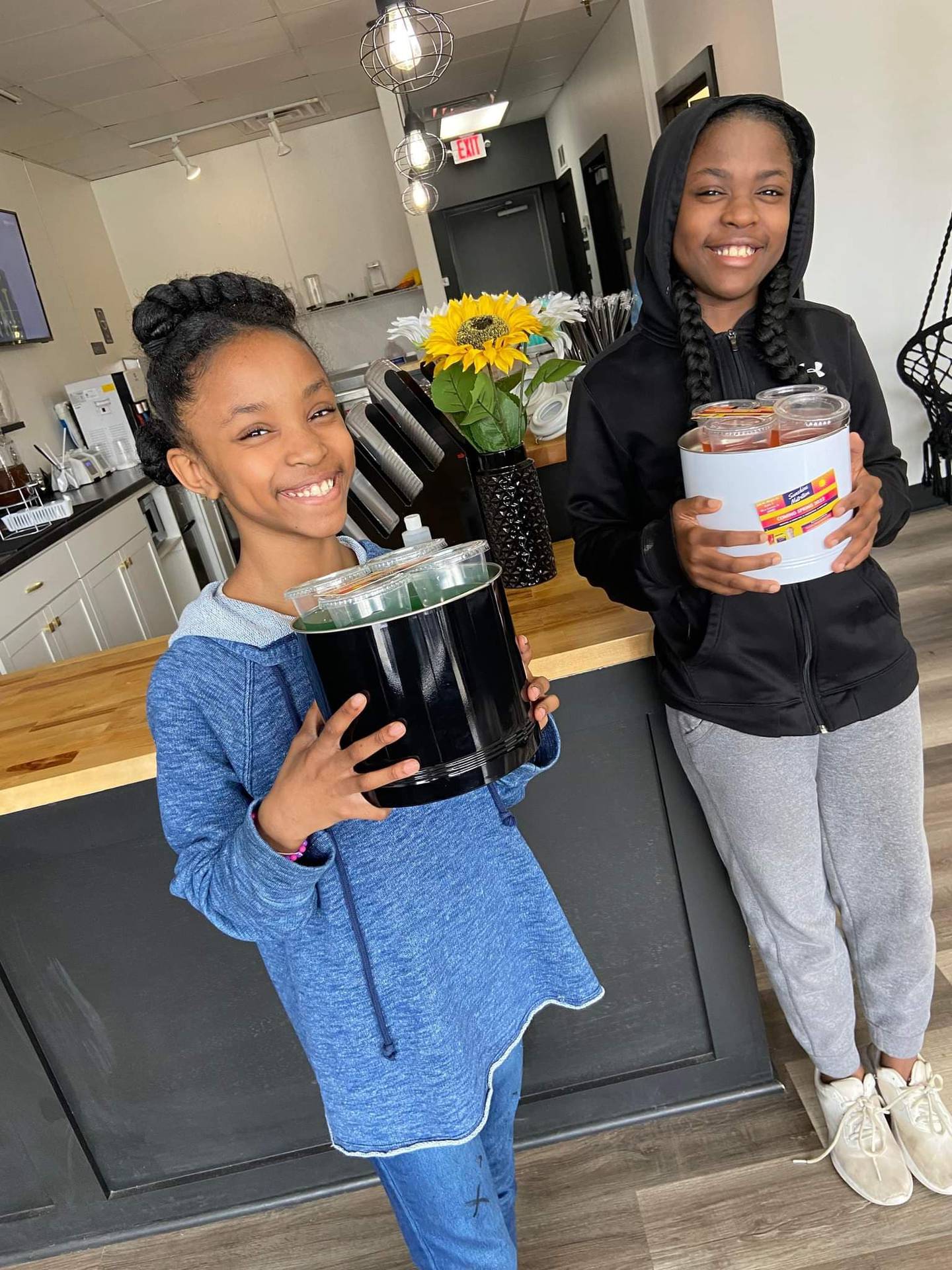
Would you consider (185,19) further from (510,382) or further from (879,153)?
(510,382)

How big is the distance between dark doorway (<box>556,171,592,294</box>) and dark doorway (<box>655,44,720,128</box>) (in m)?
3.31

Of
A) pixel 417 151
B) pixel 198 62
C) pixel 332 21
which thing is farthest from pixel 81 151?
pixel 417 151

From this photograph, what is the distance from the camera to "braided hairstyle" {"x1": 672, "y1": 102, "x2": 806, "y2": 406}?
1.11 meters

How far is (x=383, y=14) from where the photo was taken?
10.8 ft

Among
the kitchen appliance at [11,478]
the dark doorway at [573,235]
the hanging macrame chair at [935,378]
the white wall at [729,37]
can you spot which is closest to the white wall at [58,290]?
the kitchen appliance at [11,478]

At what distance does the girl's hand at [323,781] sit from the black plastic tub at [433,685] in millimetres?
12

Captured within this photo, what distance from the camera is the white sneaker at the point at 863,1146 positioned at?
134 cm

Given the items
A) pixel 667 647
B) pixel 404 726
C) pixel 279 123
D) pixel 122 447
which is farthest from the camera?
pixel 279 123

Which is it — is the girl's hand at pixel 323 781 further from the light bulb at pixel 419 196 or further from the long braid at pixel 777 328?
the light bulb at pixel 419 196

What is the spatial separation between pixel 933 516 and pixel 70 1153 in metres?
3.77

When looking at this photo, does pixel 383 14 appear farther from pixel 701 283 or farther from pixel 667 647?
pixel 667 647

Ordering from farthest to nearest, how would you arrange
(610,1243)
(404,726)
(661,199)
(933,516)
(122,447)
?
(122,447), (933,516), (610,1243), (661,199), (404,726)

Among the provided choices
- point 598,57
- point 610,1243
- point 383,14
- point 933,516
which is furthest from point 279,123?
point 610,1243

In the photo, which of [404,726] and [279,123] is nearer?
[404,726]
